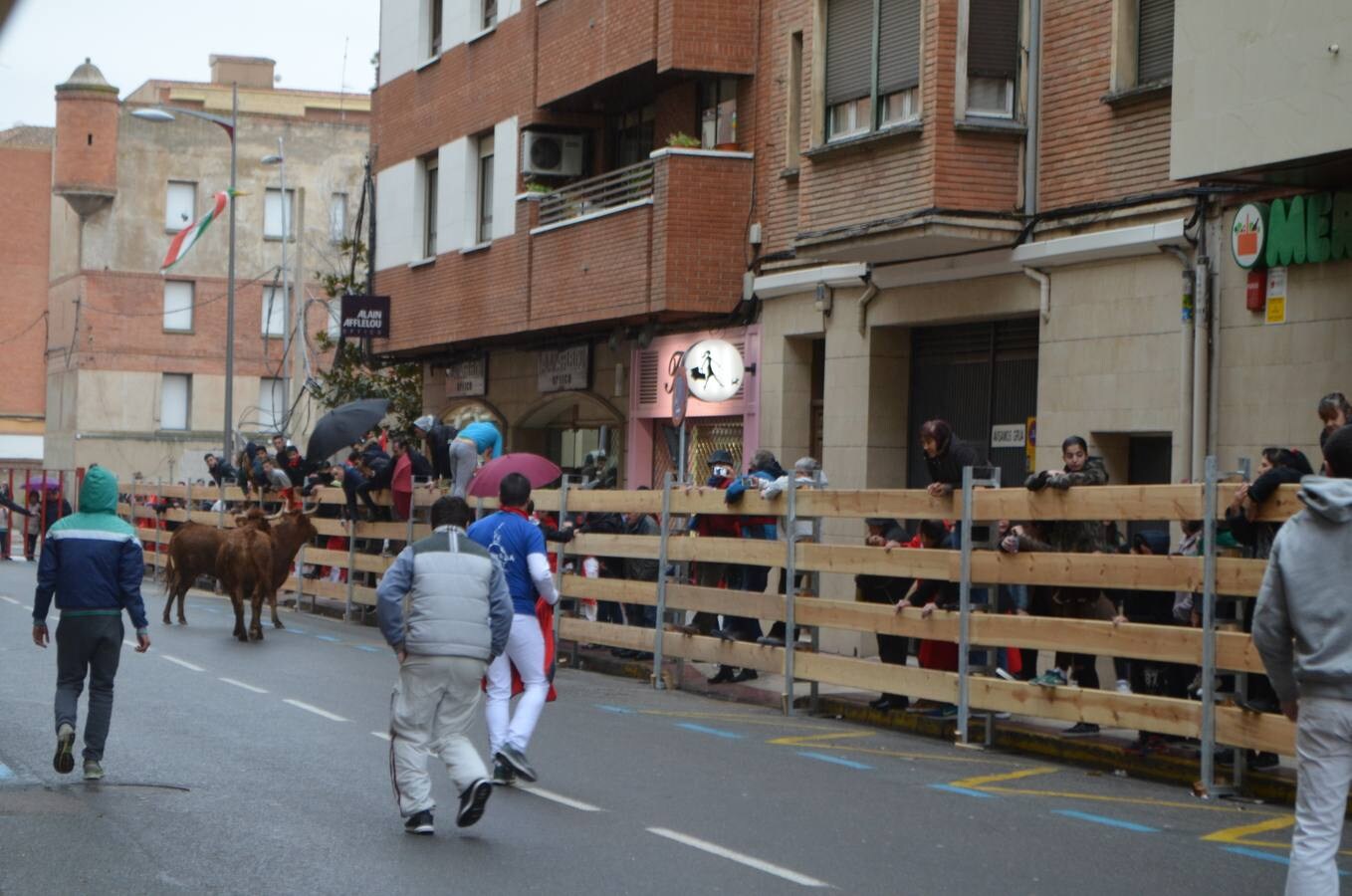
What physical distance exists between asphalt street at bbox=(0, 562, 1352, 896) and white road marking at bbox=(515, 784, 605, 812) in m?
0.02

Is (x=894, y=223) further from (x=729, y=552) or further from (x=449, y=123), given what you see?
(x=449, y=123)

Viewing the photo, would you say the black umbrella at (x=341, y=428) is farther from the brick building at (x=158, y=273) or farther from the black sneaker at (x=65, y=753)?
the brick building at (x=158, y=273)

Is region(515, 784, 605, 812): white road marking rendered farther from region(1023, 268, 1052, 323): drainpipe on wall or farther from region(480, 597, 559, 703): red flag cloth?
region(1023, 268, 1052, 323): drainpipe on wall

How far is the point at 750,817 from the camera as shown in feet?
34.4

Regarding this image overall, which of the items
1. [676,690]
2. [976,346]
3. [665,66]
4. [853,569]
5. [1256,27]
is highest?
[665,66]

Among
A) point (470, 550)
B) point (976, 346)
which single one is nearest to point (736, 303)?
point (976, 346)

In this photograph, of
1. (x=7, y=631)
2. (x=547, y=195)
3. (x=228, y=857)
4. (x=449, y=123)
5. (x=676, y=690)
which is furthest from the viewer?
(x=449, y=123)

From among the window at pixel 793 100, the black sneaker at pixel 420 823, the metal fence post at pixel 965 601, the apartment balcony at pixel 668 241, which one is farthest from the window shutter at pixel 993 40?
the black sneaker at pixel 420 823

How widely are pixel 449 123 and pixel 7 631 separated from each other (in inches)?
496

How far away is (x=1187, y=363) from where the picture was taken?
16.7 meters

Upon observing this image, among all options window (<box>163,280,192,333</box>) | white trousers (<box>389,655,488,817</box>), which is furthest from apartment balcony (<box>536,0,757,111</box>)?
window (<box>163,280,192,333</box>)

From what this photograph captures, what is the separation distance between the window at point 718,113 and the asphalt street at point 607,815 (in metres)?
10.6

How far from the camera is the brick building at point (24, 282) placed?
274ft

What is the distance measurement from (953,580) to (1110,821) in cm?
376
